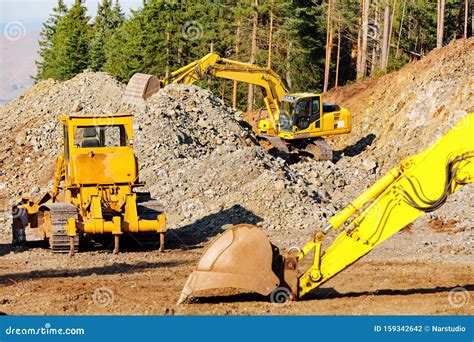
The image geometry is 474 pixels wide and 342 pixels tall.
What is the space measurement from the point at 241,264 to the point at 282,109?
25489 millimetres

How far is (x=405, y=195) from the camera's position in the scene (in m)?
12.0

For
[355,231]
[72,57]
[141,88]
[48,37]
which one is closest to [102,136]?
[355,231]

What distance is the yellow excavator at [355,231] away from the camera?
11.9 metres

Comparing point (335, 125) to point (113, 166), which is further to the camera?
point (335, 125)

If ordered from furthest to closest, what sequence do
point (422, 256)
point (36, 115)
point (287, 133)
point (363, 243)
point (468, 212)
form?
point (36, 115), point (287, 133), point (468, 212), point (422, 256), point (363, 243)

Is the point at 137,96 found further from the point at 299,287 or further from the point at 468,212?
the point at 299,287

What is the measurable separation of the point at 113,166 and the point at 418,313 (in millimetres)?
8590

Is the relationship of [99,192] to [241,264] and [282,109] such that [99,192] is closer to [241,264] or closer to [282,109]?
[241,264]

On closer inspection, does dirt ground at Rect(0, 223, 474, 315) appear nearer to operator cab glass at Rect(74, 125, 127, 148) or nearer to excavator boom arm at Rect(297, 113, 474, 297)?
excavator boom arm at Rect(297, 113, 474, 297)

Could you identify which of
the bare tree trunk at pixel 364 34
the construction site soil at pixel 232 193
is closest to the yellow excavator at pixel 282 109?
the construction site soil at pixel 232 193

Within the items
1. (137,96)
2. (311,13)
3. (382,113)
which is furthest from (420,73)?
(311,13)

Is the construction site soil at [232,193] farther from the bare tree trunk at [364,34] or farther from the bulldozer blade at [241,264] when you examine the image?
the bare tree trunk at [364,34]

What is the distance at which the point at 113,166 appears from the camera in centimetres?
1928

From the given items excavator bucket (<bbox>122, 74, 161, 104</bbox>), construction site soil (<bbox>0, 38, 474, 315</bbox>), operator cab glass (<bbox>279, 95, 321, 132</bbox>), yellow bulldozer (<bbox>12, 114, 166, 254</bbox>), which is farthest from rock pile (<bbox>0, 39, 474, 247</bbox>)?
yellow bulldozer (<bbox>12, 114, 166, 254</bbox>)
